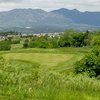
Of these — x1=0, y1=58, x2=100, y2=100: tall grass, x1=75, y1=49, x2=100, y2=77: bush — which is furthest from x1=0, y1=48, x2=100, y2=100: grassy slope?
x1=75, y1=49, x2=100, y2=77: bush

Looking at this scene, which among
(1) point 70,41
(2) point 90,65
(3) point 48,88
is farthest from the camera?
(1) point 70,41

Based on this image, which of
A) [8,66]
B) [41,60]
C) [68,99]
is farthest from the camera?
[41,60]

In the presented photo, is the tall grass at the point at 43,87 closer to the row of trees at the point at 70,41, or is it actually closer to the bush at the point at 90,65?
the bush at the point at 90,65

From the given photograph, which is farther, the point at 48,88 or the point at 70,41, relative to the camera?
the point at 70,41

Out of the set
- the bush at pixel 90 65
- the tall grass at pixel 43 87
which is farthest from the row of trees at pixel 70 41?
the tall grass at pixel 43 87

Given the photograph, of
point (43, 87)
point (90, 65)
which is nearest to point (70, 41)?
point (90, 65)

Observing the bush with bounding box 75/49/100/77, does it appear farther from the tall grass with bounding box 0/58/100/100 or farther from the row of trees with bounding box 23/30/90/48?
the row of trees with bounding box 23/30/90/48

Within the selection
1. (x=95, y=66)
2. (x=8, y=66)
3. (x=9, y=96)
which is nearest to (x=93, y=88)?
(x=9, y=96)

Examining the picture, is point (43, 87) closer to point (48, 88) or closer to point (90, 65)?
point (48, 88)

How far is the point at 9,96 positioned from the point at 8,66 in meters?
4.23

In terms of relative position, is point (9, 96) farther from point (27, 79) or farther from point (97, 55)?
point (97, 55)

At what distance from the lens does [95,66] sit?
48.8 meters

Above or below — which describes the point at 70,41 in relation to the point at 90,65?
below

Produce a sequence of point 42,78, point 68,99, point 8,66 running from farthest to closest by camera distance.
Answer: point 8,66 → point 42,78 → point 68,99
